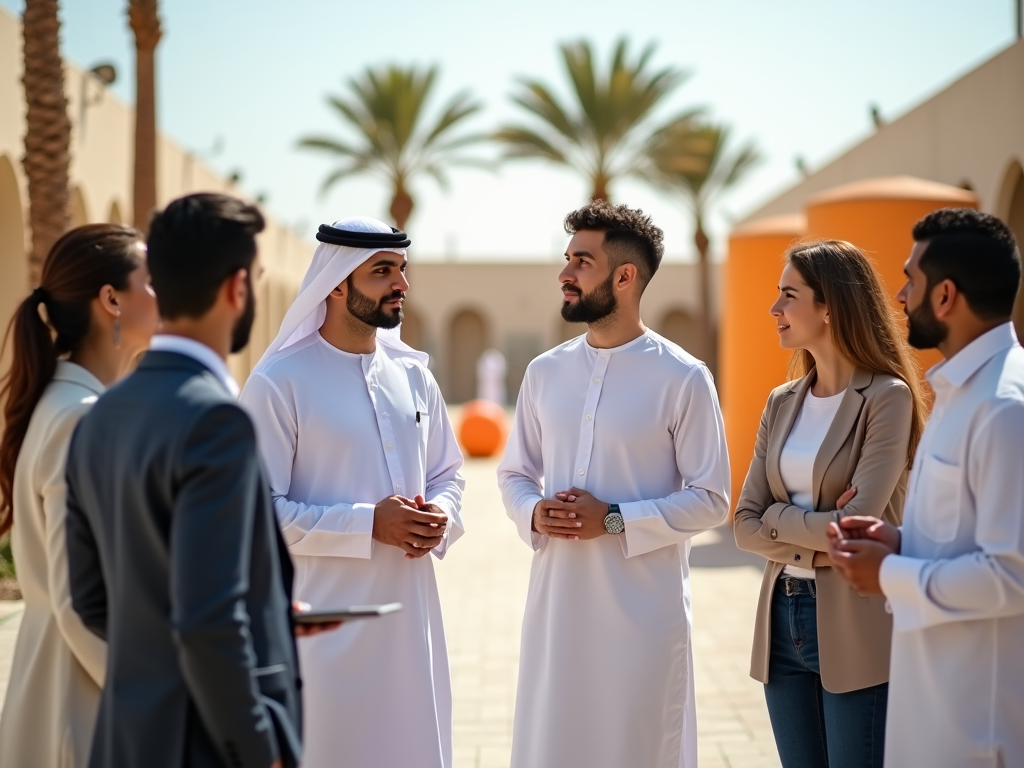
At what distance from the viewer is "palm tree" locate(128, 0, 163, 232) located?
42.7 ft

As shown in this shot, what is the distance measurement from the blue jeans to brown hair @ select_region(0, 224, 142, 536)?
2199mm

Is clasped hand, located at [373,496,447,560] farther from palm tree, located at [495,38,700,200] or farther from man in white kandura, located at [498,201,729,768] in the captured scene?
palm tree, located at [495,38,700,200]

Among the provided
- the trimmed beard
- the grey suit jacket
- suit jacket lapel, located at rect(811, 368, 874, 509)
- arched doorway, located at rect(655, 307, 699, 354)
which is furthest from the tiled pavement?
arched doorway, located at rect(655, 307, 699, 354)

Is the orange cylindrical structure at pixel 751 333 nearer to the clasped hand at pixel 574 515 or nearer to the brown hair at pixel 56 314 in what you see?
the clasped hand at pixel 574 515

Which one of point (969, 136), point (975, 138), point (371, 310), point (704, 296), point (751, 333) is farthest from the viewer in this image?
point (704, 296)

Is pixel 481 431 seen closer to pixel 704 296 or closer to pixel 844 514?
pixel 704 296

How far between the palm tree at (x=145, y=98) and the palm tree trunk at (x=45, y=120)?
3.00 m

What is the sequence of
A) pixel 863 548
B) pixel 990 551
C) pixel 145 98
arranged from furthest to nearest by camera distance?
pixel 145 98 → pixel 863 548 → pixel 990 551

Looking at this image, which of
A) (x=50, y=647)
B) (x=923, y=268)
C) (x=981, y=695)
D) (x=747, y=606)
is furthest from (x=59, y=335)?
Answer: (x=747, y=606)

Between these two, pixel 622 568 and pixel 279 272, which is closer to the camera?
pixel 622 568

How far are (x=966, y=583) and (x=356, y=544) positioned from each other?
1.86 metres

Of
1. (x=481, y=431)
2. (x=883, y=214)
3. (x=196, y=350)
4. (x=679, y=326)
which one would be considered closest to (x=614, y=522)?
(x=196, y=350)

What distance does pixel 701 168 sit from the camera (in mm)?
24047

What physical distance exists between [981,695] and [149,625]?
1.82 metres
